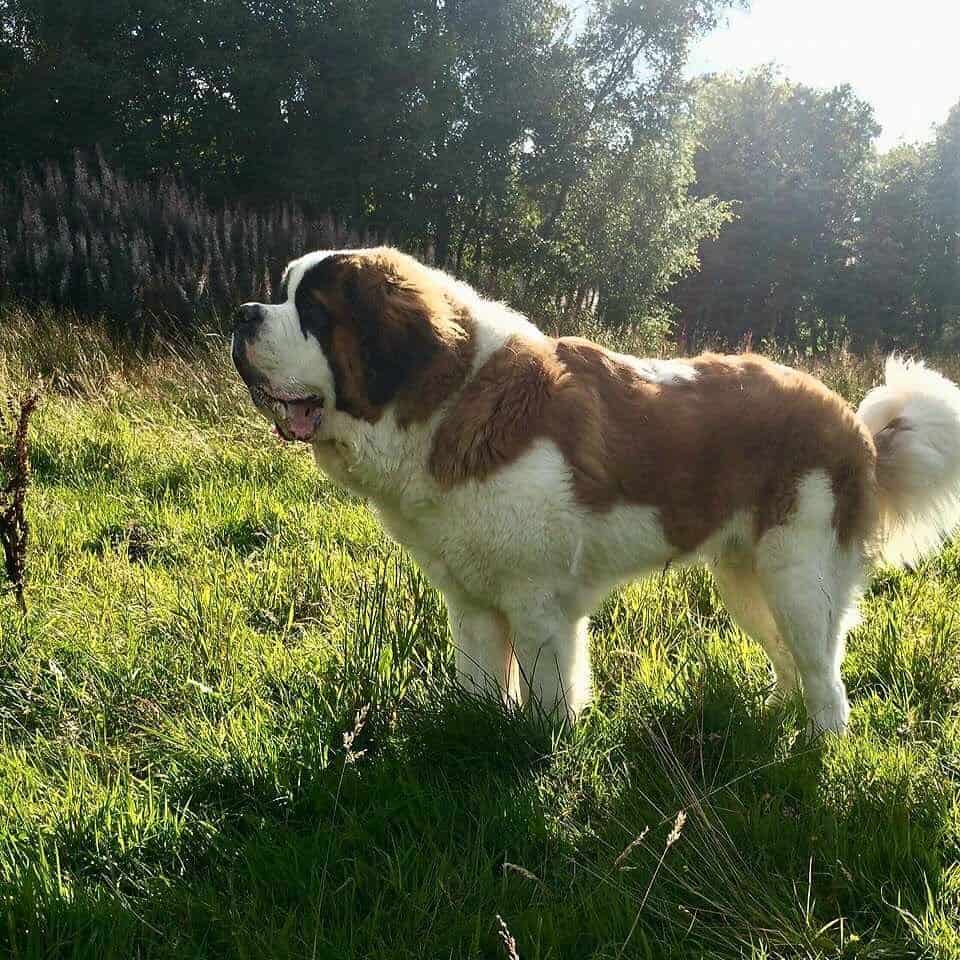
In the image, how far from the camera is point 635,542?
3.15m

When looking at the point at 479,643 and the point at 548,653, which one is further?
the point at 479,643

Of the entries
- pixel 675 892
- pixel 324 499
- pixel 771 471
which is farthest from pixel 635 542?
pixel 324 499

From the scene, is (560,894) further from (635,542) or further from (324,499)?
(324,499)

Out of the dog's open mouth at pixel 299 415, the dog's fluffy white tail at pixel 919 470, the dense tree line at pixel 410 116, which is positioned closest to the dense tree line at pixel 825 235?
the dense tree line at pixel 410 116

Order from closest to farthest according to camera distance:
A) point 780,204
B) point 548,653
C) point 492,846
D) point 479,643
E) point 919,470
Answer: point 492,846, point 548,653, point 479,643, point 919,470, point 780,204

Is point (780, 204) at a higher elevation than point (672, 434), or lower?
lower

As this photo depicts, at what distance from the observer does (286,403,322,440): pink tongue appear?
3.07 metres

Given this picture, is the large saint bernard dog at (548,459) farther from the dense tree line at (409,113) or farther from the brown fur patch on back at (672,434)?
the dense tree line at (409,113)

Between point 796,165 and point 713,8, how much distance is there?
2062 centimetres

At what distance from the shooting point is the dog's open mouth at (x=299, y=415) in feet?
10.0

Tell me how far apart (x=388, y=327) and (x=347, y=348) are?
6.2 inches

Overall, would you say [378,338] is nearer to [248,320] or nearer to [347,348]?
[347,348]

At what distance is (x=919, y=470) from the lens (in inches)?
141

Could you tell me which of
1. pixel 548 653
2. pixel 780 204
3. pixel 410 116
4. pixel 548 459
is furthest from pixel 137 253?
pixel 780 204
